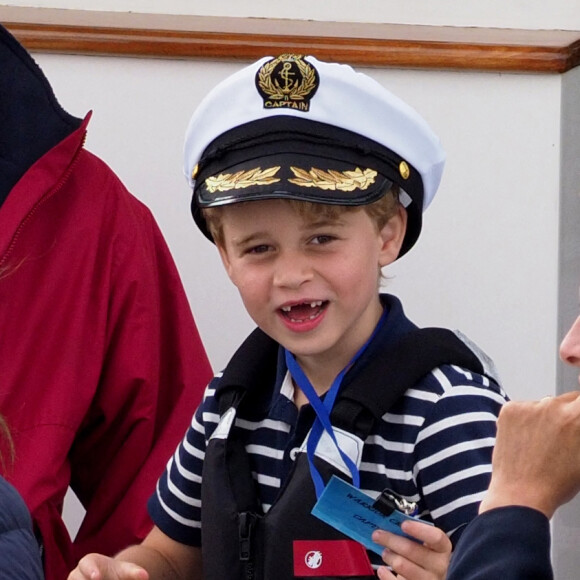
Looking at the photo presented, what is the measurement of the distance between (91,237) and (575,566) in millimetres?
987

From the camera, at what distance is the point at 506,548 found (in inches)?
41.3

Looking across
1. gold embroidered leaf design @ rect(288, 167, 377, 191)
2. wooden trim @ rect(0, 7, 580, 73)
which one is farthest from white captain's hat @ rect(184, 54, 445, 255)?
wooden trim @ rect(0, 7, 580, 73)

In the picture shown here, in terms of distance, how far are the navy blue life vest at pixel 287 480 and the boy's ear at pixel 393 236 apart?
10 centimetres

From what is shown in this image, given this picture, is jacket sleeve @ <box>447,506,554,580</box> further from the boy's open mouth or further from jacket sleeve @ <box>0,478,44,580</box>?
the boy's open mouth

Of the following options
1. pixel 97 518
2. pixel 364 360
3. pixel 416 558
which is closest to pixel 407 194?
pixel 364 360

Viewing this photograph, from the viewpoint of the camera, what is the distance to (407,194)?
1.62 metres

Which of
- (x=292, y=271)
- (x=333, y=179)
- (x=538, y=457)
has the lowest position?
(x=538, y=457)

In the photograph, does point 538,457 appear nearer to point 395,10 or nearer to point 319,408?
point 319,408

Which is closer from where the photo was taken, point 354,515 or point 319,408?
point 354,515

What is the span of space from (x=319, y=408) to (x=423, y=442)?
0.13 meters

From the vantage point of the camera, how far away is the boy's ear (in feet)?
5.32

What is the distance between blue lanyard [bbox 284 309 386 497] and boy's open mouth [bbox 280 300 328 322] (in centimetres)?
9

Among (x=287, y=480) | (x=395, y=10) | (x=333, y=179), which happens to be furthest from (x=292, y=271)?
(x=395, y=10)

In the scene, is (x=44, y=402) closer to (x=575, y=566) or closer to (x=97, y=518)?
(x=97, y=518)
